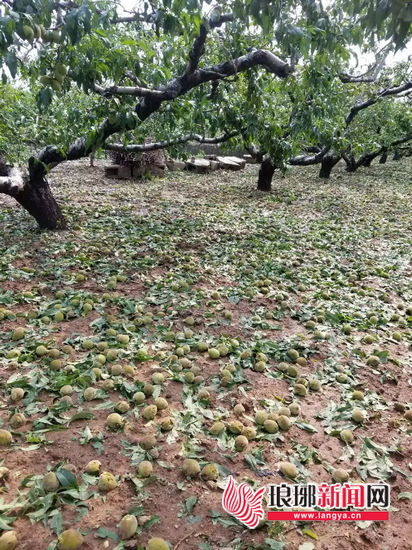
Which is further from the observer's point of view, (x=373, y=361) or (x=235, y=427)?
(x=373, y=361)

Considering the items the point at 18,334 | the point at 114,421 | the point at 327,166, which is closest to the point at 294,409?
the point at 114,421

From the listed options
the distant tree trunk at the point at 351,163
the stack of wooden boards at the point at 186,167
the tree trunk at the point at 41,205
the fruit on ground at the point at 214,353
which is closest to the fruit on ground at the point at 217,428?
the fruit on ground at the point at 214,353

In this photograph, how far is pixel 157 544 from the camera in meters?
1.43

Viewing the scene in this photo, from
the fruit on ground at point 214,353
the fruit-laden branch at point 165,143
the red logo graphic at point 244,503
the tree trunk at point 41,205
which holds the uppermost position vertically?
the fruit-laden branch at point 165,143

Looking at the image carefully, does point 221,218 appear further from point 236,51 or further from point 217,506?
point 217,506

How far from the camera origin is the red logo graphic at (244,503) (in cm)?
160

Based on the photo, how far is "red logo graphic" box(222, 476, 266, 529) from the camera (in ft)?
5.24

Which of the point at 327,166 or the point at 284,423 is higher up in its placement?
the point at 327,166

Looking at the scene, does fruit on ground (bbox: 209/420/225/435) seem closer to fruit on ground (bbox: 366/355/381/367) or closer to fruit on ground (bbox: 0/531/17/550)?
fruit on ground (bbox: 0/531/17/550)

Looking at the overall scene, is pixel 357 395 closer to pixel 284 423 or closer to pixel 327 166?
pixel 284 423

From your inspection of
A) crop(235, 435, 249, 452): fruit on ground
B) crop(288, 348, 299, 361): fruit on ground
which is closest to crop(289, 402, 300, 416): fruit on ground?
crop(235, 435, 249, 452): fruit on ground

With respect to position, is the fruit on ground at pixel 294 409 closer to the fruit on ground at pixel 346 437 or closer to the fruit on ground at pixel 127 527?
the fruit on ground at pixel 346 437

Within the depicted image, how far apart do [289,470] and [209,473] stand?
405 millimetres

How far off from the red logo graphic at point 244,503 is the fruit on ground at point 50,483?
766mm
